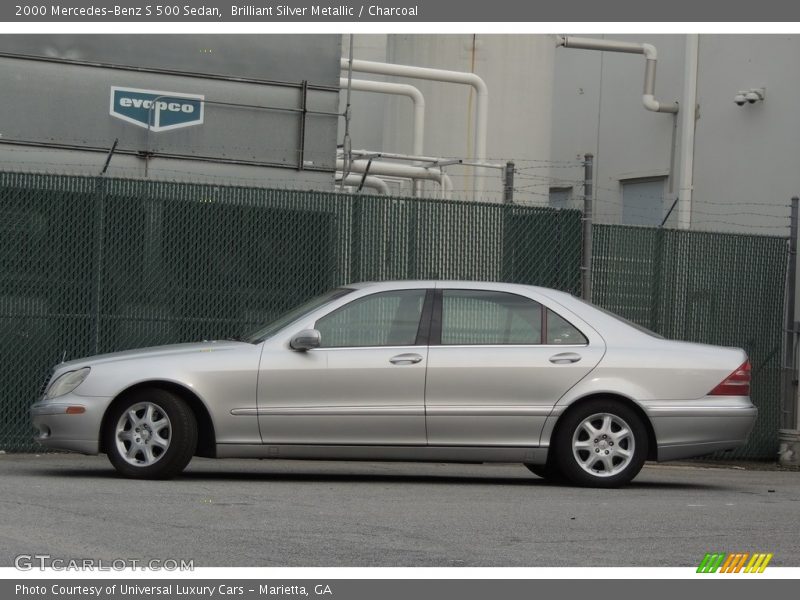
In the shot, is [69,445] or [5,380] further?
[5,380]

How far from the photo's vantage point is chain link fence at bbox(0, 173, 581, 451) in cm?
1271

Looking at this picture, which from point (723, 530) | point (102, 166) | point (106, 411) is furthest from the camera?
point (102, 166)

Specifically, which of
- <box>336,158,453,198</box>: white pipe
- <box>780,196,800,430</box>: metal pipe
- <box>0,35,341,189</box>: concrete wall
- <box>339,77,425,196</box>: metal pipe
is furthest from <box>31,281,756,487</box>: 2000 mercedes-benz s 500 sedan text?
<box>339,77,425,196</box>: metal pipe

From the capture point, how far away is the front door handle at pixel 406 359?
405 inches

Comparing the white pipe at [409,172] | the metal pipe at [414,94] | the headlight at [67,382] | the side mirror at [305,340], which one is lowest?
the headlight at [67,382]

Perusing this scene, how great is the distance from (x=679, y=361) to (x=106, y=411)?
4.08m

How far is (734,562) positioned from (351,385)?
3.87m

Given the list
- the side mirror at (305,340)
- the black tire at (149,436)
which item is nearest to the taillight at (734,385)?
the side mirror at (305,340)

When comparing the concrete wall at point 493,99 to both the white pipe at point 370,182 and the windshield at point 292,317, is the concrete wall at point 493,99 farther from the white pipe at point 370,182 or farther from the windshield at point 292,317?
the windshield at point 292,317

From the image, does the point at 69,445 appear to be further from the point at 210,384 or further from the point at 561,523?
the point at 561,523

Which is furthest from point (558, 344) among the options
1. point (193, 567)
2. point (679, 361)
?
point (193, 567)

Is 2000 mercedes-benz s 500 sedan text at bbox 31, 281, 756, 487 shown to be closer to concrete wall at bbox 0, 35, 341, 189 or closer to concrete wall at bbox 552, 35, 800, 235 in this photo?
concrete wall at bbox 0, 35, 341, 189

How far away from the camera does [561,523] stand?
8250mm

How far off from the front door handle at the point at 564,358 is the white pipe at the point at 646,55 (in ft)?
42.3
